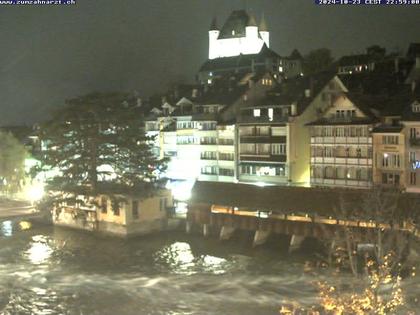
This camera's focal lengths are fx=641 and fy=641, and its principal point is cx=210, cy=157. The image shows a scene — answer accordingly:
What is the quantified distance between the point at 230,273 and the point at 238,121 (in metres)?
25.5

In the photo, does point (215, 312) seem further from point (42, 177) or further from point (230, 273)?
point (42, 177)

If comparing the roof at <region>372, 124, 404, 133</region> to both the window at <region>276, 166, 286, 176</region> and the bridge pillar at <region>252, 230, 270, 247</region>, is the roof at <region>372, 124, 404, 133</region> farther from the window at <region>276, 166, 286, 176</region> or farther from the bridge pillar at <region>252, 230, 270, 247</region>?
the bridge pillar at <region>252, 230, 270, 247</region>

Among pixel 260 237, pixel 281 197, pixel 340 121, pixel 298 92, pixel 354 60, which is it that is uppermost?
pixel 354 60

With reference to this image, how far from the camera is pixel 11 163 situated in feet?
252

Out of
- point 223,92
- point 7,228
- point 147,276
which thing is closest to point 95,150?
point 7,228

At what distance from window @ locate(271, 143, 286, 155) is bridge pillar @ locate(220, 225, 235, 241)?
35.2 ft

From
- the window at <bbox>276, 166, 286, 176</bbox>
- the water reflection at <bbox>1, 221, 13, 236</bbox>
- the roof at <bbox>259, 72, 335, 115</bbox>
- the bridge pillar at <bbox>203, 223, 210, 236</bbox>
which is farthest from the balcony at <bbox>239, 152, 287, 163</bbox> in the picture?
the water reflection at <bbox>1, 221, 13, 236</bbox>

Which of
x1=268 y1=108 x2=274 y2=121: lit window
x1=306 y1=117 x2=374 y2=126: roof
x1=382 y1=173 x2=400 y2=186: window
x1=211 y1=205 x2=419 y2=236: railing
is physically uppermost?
x1=268 y1=108 x2=274 y2=121: lit window

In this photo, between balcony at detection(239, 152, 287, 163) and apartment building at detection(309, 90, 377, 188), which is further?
balcony at detection(239, 152, 287, 163)

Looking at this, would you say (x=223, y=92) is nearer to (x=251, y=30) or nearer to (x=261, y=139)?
(x=261, y=139)

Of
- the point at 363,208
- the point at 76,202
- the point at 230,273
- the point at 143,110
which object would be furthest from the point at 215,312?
the point at 143,110

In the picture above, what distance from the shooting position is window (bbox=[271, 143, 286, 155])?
56500 mm

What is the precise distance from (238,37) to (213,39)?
6843 millimetres

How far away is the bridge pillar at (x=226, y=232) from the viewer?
4834 cm
